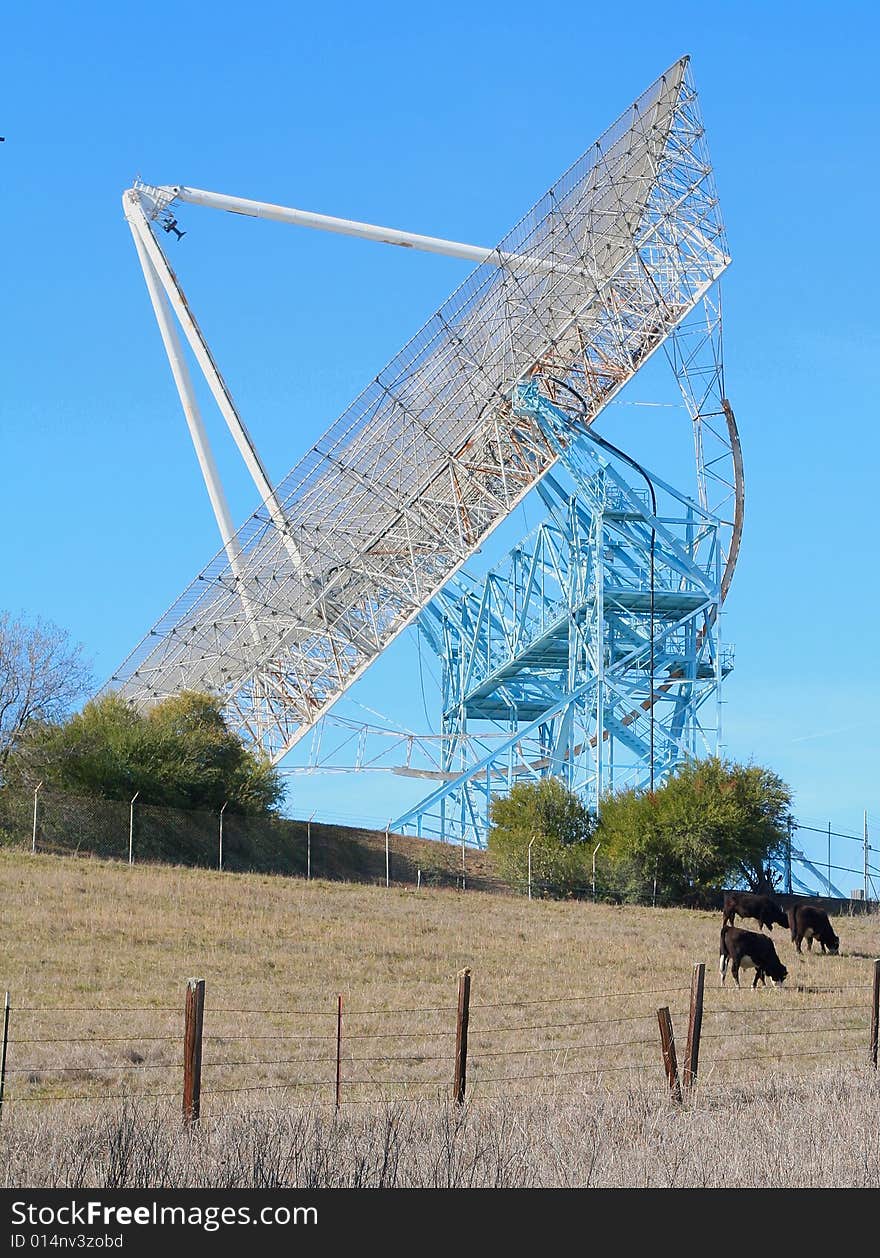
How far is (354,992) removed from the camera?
24.3 metres

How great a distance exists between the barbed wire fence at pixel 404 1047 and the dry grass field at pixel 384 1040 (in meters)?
0.06

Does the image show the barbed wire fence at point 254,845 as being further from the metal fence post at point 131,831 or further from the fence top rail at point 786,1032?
the fence top rail at point 786,1032

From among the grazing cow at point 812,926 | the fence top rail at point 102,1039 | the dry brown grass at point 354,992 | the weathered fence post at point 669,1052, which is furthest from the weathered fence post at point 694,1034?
the grazing cow at point 812,926

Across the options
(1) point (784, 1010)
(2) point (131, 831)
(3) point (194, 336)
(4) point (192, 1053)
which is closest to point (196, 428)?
(3) point (194, 336)

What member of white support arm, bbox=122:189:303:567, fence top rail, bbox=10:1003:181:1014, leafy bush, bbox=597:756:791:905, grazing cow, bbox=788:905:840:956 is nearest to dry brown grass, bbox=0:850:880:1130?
fence top rail, bbox=10:1003:181:1014

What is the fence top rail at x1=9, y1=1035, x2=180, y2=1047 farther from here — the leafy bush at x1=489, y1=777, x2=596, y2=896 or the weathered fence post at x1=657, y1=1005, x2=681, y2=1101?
the leafy bush at x1=489, y1=777, x2=596, y2=896

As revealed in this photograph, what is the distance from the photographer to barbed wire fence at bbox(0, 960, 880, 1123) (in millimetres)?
16172

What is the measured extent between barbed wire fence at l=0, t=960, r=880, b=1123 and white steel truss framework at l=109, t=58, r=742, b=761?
20.9 meters

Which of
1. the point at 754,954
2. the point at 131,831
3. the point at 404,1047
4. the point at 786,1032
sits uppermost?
the point at 131,831

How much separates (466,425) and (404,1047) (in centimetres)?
2646

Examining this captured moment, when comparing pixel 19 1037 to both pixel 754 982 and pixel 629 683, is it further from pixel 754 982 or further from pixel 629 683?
pixel 629 683

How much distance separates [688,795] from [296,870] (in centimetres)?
1161

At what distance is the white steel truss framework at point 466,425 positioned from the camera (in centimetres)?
4366

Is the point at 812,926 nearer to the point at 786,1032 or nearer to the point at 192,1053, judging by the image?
the point at 786,1032
